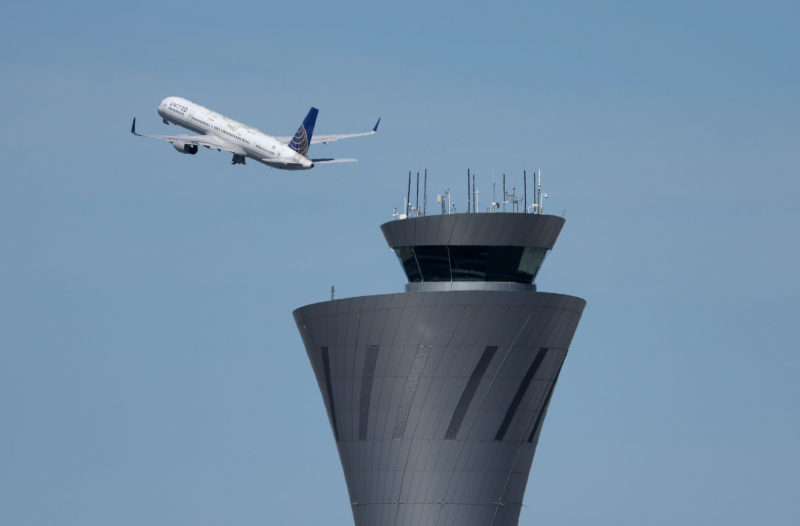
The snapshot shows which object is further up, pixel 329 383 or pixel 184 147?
pixel 184 147

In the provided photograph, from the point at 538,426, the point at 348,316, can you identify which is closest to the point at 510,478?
the point at 538,426

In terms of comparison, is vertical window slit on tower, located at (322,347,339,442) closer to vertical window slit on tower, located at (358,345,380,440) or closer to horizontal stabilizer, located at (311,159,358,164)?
vertical window slit on tower, located at (358,345,380,440)

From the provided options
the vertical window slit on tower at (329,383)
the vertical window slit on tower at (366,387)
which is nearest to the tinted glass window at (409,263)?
the vertical window slit on tower at (366,387)

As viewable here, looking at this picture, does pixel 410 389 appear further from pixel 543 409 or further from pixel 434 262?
pixel 543 409

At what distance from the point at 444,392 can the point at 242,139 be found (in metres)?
42.1

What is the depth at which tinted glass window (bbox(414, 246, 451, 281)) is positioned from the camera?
91.6 m

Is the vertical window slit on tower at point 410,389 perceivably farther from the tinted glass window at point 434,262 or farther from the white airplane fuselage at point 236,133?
the white airplane fuselage at point 236,133

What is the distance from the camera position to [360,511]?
93062 millimetres

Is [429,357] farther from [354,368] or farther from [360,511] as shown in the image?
[360,511]

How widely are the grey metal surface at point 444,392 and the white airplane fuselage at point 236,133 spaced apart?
88.5 ft

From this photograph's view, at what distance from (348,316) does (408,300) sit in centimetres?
484

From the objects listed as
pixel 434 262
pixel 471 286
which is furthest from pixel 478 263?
pixel 434 262

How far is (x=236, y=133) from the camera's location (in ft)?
398

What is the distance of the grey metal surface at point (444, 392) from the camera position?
289 ft
